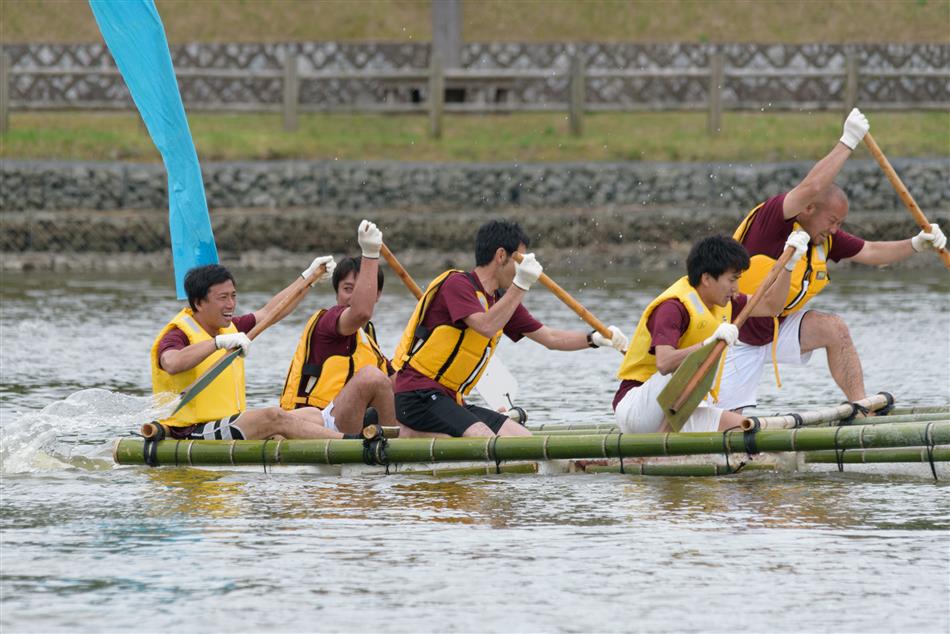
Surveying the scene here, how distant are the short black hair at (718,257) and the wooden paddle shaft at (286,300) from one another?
265 cm

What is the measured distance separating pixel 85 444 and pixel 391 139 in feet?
55.8

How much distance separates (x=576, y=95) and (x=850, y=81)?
4318mm

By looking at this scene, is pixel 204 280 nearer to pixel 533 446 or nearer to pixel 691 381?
pixel 533 446

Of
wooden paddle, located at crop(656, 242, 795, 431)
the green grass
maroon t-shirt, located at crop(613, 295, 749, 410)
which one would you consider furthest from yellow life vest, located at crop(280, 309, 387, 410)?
the green grass

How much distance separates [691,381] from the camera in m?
10.0

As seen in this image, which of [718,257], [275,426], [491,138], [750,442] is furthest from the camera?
[491,138]

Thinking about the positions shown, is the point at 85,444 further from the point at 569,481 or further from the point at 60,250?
the point at 60,250

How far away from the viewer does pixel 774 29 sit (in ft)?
119

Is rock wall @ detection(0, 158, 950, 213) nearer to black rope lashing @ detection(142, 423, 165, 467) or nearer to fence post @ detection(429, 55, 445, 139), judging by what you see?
fence post @ detection(429, 55, 445, 139)

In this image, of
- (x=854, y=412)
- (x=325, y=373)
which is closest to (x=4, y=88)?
(x=325, y=373)

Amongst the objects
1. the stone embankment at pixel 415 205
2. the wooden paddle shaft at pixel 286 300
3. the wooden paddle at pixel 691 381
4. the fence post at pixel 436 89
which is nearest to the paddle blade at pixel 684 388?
the wooden paddle at pixel 691 381

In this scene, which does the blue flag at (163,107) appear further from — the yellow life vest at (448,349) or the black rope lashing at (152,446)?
the yellow life vest at (448,349)

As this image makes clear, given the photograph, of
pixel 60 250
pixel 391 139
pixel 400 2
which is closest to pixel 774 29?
pixel 400 2

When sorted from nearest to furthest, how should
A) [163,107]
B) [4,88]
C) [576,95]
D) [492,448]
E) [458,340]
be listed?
1. [492,448]
2. [458,340]
3. [163,107]
4. [4,88]
5. [576,95]
